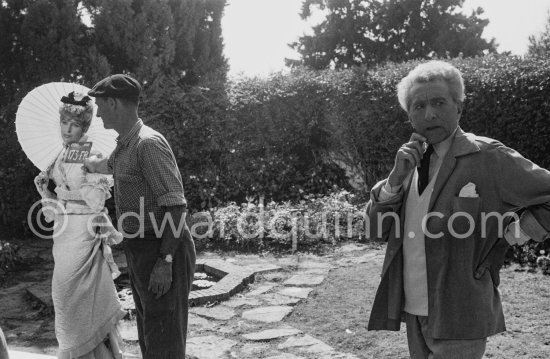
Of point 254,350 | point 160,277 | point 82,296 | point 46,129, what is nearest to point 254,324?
point 254,350

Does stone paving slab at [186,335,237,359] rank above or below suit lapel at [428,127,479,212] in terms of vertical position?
below

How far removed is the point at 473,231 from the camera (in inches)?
90.9

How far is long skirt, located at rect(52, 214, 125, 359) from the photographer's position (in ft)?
11.7

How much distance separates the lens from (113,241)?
3.80 metres

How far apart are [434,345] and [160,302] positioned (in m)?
1.36

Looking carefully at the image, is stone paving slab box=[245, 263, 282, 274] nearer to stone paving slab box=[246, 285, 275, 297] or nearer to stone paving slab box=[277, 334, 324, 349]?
stone paving slab box=[246, 285, 275, 297]

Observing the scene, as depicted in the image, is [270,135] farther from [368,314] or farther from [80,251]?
[80,251]

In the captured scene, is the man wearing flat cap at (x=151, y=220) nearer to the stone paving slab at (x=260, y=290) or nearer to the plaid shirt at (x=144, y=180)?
the plaid shirt at (x=144, y=180)

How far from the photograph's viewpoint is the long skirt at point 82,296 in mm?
3553

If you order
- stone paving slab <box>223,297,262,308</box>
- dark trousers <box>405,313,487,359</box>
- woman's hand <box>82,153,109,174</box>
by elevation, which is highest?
woman's hand <box>82,153,109,174</box>

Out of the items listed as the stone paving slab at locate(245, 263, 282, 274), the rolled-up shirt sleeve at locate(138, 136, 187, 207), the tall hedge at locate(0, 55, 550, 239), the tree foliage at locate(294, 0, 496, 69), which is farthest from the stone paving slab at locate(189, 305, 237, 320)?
the tree foliage at locate(294, 0, 496, 69)

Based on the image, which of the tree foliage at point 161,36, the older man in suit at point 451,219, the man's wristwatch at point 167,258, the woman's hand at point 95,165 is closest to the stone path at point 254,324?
the woman's hand at point 95,165

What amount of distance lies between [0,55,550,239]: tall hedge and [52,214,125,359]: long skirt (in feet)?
19.6

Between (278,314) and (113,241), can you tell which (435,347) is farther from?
(278,314)
